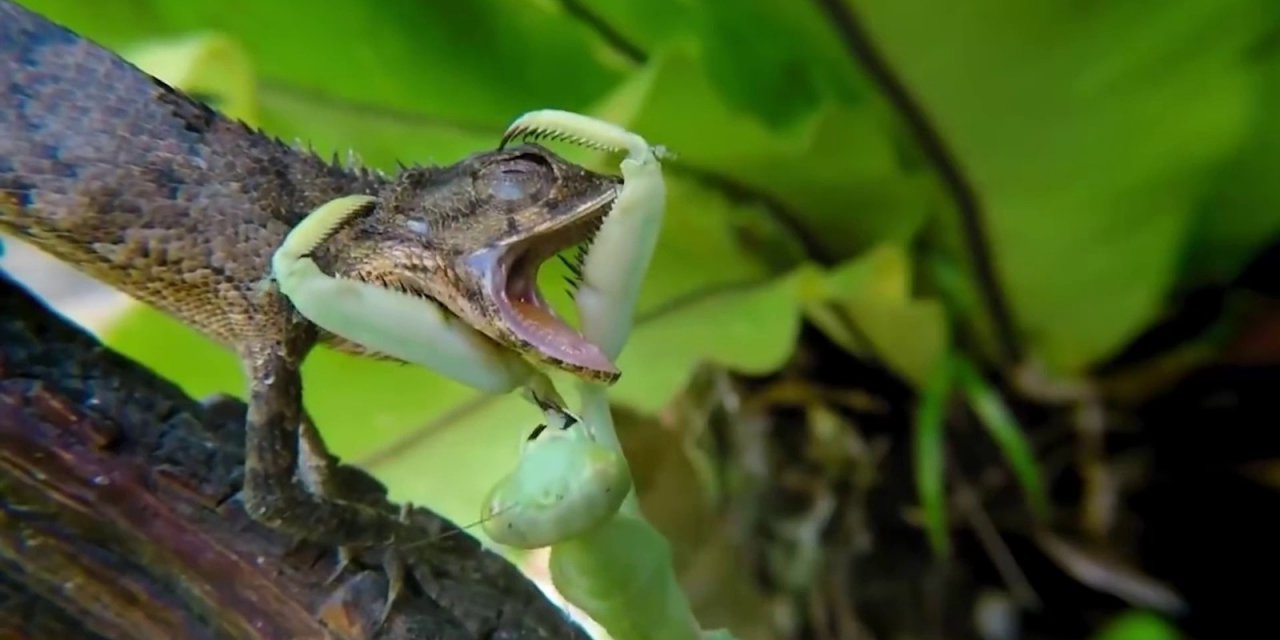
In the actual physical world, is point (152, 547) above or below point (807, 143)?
below

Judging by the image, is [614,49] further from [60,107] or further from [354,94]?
[60,107]

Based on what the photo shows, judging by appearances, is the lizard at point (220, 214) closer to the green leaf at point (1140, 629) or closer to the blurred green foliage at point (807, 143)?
the blurred green foliage at point (807, 143)

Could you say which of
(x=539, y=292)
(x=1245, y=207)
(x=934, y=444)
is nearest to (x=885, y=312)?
(x=934, y=444)

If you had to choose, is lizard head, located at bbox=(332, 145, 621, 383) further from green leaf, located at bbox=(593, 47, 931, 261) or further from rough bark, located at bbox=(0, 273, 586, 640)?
green leaf, located at bbox=(593, 47, 931, 261)

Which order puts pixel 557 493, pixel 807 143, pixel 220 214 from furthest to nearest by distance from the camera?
pixel 807 143 → pixel 220 214 → pixel 557 493

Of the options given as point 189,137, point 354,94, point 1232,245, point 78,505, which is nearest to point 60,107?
point 189,137

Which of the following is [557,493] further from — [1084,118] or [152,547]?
[1084,118]

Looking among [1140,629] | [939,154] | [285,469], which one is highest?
[939,154]

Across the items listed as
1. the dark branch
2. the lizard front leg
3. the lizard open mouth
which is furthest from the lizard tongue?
the dark branch

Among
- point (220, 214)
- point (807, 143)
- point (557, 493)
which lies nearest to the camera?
point (557, 493)
